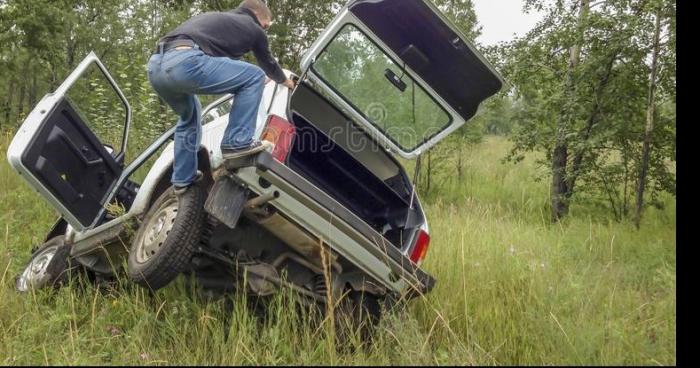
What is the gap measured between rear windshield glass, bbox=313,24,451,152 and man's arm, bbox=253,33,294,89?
413mm

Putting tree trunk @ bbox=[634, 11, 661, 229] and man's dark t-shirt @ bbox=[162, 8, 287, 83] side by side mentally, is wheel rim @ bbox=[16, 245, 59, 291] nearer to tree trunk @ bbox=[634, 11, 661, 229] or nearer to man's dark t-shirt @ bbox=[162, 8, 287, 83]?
man's dark t-shirt @ bbox=[162, 8, 287, 83]

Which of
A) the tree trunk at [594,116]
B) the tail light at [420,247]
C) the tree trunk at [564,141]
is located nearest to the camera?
the tail light at [420,247]

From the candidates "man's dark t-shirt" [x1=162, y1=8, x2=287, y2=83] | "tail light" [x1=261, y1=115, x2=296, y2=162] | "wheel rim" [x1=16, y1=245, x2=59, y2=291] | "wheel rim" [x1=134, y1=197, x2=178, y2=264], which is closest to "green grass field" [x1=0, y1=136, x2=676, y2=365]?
"wheel rim" [x1=16, y1=245, x2=59, y2=291]

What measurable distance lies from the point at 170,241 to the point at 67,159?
159 cm

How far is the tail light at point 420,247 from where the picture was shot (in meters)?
3.30

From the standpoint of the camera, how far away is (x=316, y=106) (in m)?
4.21

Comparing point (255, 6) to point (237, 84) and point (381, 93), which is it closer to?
point (237, 84)

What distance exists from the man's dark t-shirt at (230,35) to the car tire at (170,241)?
98 cm

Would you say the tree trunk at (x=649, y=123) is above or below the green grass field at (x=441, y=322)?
above

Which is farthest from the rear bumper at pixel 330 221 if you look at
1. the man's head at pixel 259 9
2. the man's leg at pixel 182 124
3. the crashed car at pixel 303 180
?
the man's head at pixel 259 9

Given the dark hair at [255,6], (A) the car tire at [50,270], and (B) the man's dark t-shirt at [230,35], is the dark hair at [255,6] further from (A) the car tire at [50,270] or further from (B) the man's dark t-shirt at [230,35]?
(A) the car tire at [50,270]

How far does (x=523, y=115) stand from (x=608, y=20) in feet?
7.61

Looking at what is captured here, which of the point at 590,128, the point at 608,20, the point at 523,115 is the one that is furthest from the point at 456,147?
the point at 608,20
